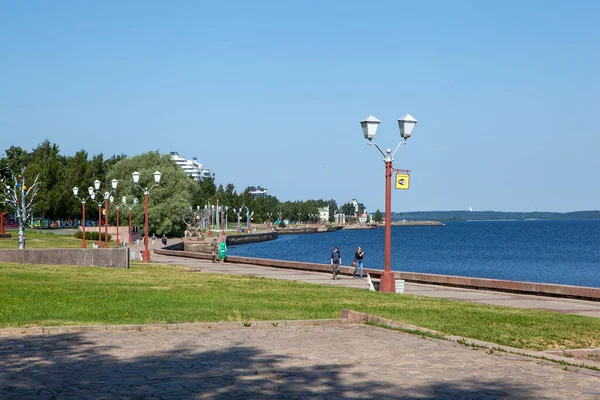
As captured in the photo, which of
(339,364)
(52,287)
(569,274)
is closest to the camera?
(339,364)

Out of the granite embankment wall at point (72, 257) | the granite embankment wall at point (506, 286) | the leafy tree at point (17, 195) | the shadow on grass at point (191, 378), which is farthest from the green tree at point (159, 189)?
the shadow on grass at point (191, 378)

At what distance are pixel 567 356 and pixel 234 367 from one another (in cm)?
500

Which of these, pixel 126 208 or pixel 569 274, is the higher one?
pixel 126 208

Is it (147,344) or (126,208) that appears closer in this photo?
(147,344)

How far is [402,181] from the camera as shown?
79.2ft

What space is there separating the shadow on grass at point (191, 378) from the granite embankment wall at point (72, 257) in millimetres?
22902

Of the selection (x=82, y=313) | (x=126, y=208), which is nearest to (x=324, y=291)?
(x=82, y=313)

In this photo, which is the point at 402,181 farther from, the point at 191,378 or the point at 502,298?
the point at 191,378

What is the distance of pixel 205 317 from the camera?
1454 cm

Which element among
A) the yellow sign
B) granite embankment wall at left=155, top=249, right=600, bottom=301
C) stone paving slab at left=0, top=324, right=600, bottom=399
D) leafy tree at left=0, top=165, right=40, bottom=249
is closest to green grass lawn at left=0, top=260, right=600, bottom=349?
stone paving slab at left=0, top=324, right=600, bottom=399

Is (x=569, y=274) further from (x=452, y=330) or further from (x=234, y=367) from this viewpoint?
(x=234, y=367)

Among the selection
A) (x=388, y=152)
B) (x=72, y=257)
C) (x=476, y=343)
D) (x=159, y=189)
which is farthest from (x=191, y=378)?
(x=159, y=189)

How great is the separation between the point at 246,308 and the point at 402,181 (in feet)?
30.0

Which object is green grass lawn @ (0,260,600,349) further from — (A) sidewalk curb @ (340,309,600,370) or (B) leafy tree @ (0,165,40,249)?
(B) leafy tree @ (0,165,40,249)
